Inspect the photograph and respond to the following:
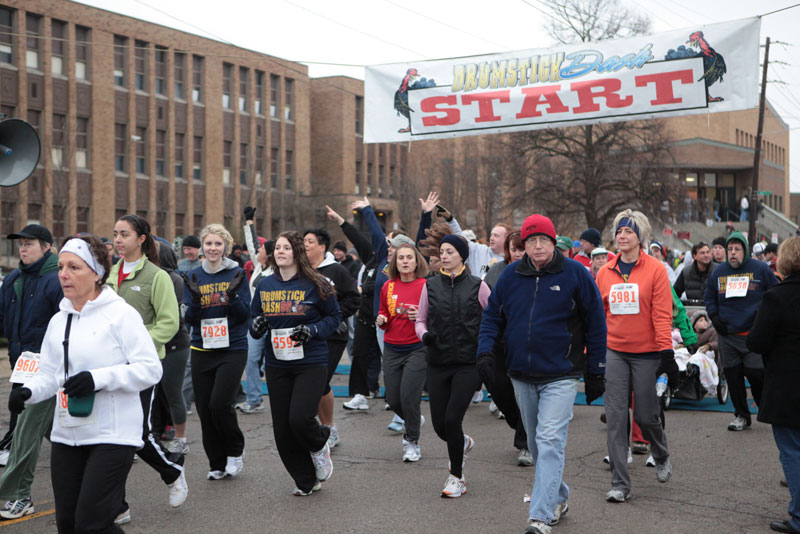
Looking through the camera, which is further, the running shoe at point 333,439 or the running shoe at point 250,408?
the running shoe at point 250,408

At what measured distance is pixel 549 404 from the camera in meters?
5.53

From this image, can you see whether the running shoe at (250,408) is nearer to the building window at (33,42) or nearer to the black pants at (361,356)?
the black pants at (361,356)

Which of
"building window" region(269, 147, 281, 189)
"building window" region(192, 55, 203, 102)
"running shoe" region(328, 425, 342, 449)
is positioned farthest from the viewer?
"building window" region(269, 147, 281, 189)

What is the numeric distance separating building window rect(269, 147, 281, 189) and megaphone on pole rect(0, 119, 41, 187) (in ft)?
142

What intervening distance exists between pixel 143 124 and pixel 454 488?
137 ft

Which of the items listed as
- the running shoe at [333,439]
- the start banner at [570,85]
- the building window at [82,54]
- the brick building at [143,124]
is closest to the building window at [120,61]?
the brick building at [143,124]

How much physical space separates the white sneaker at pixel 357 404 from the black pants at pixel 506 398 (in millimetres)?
3062

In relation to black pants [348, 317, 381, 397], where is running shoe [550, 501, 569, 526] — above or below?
below

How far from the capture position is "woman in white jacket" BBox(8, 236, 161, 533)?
412cm

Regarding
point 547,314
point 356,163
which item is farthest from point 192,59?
point 547,314

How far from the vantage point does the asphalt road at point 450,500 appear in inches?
232

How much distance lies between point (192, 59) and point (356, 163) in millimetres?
15972

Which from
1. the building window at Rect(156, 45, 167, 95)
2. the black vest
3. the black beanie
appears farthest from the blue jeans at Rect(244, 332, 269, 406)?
the building window at Rect(156, 45, 167, 95)

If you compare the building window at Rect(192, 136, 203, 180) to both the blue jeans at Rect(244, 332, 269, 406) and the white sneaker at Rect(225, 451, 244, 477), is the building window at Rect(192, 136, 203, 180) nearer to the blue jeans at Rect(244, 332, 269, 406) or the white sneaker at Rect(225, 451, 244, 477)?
the blue jeans at Rect(244, 332, 269, 406)
